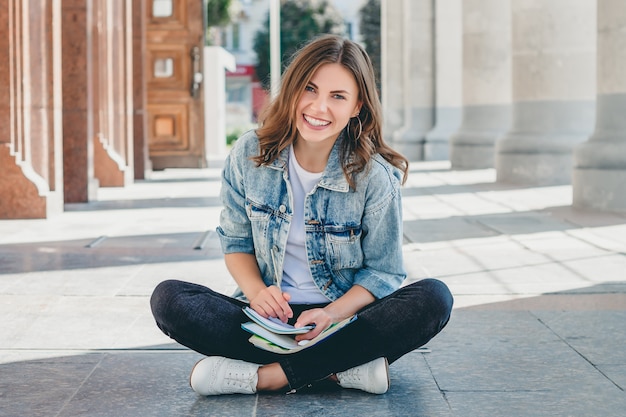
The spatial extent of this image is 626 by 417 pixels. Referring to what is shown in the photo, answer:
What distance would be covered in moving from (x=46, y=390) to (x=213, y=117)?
27.1 m

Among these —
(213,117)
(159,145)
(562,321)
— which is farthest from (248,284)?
(213,117)

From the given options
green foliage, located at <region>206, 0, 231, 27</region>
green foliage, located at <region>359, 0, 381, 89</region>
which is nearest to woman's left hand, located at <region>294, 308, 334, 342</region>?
green foliage, located at <region>206, 0, 231, 27</region>

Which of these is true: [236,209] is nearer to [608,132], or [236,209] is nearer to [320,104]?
[320,104]

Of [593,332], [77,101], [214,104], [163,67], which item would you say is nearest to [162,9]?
[163,67]

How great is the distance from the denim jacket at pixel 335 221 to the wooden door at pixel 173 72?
15.9 meters

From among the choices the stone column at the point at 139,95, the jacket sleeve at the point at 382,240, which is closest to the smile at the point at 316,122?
the jacket sleeve at the point at 382,240

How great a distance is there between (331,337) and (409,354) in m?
0.83

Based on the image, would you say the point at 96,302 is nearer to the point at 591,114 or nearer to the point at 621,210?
the point at 621,210

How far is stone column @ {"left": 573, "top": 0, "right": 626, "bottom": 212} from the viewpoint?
10.9 meters

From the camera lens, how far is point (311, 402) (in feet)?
12.1

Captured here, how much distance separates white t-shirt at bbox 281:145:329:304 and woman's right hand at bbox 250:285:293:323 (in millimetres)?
221

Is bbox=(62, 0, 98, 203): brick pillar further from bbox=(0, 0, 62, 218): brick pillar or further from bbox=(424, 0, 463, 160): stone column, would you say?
bbox=(424, 0, 463, 160): stone column

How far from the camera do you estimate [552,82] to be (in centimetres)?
1498

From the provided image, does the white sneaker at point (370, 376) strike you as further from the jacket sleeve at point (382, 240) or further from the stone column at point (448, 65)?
the stone column at point (448, 65)
